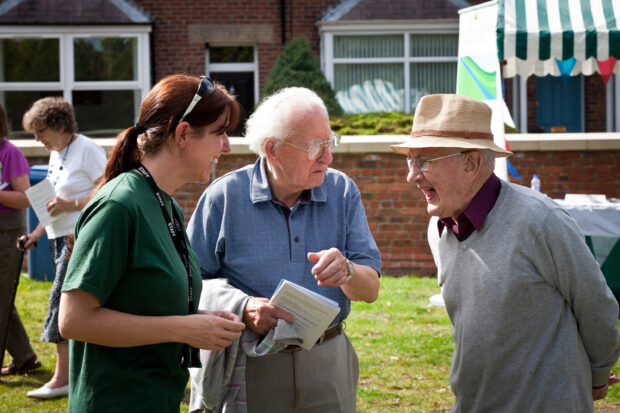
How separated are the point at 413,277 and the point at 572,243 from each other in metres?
7.23

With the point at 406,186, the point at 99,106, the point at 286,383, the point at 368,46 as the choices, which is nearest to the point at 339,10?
the point at 368,46

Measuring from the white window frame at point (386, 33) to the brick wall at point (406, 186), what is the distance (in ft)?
26.4

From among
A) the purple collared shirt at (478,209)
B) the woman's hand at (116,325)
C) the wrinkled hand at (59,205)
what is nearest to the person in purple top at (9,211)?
the wrinkled hand at (59,205)

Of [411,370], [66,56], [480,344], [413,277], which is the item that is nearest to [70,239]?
[411,370]

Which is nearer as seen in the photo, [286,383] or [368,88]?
[286,383]

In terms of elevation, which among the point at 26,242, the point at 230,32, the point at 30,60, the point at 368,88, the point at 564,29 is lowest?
the point at 26,242

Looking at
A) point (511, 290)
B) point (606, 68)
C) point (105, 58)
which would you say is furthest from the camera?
point (105, 58)

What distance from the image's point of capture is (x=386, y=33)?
17.2 m

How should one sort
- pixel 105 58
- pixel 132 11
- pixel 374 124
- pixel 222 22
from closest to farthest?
pixel 374 124 < pixel 132 11 < pixel 222 22 < pixel 105 58

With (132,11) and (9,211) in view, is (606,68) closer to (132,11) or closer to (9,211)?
(9,211)

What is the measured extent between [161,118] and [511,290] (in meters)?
1.32

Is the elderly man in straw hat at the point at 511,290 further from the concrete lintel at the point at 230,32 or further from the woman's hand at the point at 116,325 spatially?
the concrete lintel at the point at 230,32

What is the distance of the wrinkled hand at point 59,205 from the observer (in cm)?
538

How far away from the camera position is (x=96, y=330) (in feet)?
6.96
